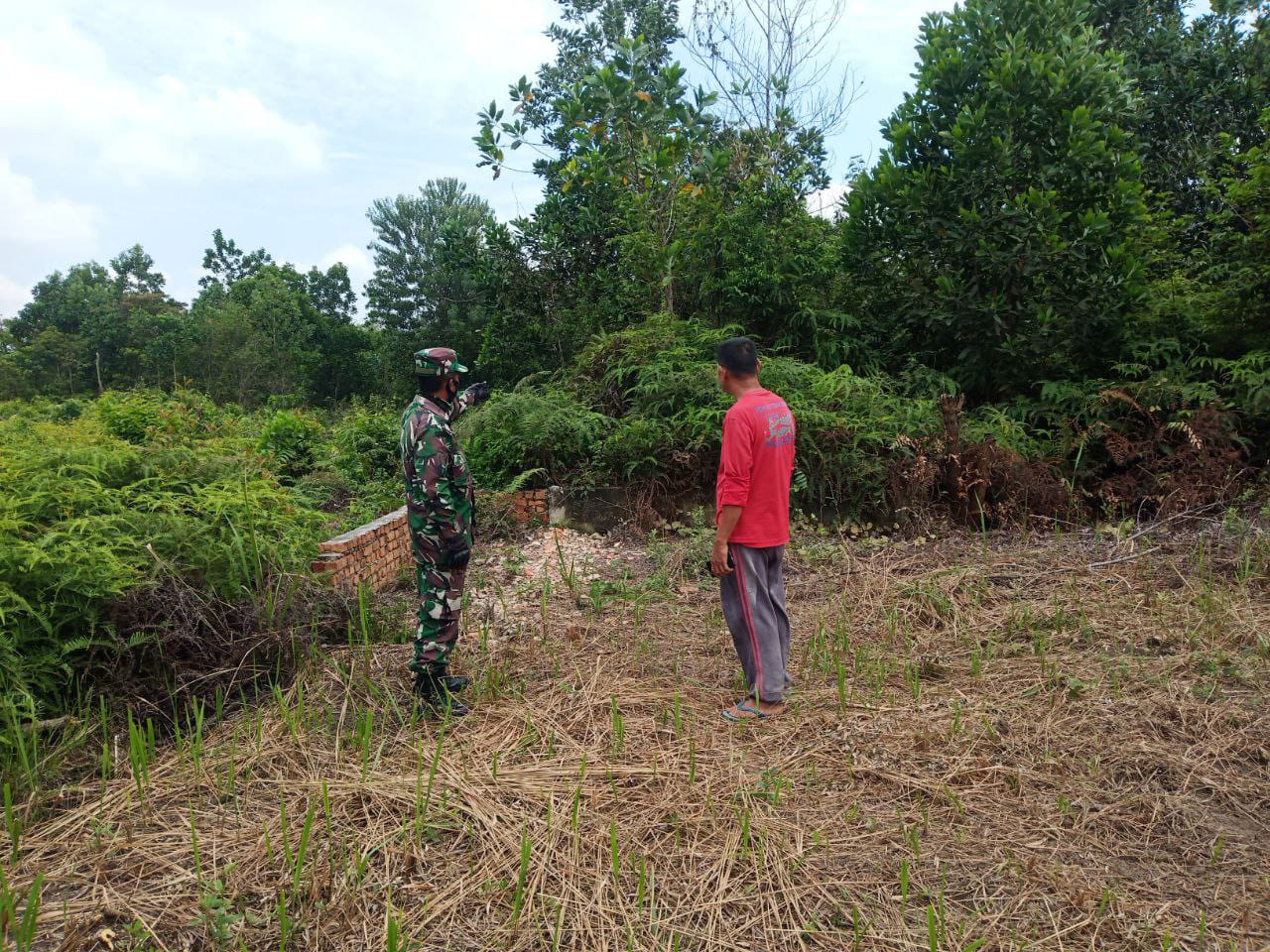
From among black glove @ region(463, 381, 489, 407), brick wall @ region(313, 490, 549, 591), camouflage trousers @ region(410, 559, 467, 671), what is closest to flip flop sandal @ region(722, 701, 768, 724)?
camouflage trousers @ region(410, 559, 467, 671)

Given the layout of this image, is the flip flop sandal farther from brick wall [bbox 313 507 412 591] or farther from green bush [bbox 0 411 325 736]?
green bush [bbox 0 411 325 736]

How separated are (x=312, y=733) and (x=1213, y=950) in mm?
3046

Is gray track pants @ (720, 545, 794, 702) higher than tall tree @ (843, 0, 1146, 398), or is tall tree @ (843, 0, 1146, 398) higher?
tall tree @ (843, 0, 1146, 398)

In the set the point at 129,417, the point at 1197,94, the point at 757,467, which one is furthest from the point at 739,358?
the point at 1197,94

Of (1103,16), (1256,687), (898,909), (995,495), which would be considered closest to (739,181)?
(995,495)

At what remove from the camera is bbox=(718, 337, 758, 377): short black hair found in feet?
11.7

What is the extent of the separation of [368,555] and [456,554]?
1.94 meters

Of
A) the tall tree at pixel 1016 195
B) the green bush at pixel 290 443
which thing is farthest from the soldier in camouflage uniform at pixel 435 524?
the green bush at pixel 290 443

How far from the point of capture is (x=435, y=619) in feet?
11.9

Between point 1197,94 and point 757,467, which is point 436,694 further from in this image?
point 1197,94

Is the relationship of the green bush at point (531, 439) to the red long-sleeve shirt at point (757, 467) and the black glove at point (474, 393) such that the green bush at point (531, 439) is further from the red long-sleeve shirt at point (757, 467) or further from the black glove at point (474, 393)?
the red long-sleeve shirt at point (757, 467)

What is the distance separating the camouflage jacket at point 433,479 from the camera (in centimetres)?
363

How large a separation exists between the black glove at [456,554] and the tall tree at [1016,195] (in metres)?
6.03

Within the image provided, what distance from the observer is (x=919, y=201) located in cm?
815
